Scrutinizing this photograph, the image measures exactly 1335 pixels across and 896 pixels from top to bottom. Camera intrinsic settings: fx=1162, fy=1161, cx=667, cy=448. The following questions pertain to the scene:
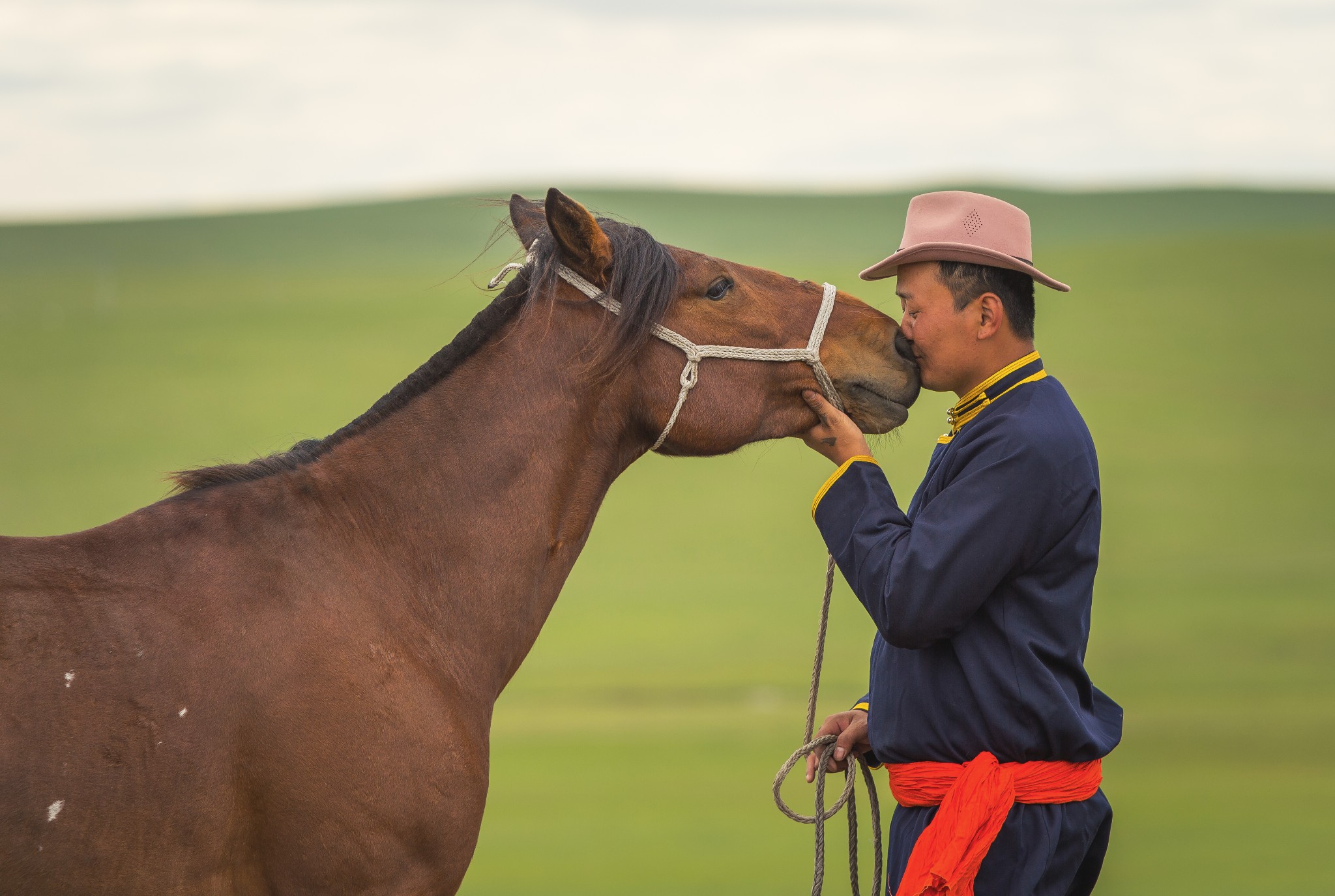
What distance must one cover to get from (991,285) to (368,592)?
1565 millimetres

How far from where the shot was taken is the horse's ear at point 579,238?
2.71m

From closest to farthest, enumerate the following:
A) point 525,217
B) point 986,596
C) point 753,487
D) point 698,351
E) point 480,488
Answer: point 986,596 → point 480,488 → point 698,351 → point 525,217 → point 753,487

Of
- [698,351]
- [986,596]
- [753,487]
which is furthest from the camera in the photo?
[753,487]

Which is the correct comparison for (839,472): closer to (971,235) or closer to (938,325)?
(938,325)

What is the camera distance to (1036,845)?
2461mm

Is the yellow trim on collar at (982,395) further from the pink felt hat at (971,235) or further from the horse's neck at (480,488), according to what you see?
the horse's neck at (480,488)

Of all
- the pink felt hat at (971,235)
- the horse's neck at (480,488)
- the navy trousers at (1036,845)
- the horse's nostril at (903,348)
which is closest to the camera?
the navy trousers at (1036,845)

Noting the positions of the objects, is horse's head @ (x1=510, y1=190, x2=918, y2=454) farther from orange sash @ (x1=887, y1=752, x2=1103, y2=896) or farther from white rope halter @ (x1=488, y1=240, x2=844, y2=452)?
orange sash @ (x1=887, y1=752, x2=1103, y2=896)

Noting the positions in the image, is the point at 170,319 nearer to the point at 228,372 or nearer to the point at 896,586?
the point at 228,372

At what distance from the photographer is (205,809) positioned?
7.63 feet

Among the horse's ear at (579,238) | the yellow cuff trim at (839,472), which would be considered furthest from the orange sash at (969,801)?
the horse's ear at (579,238)

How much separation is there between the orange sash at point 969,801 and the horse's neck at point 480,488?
3.21ft

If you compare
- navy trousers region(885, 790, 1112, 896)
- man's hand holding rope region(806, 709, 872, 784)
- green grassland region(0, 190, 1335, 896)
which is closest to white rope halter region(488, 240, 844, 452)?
green grassland region(0, 190, 1335, 896)

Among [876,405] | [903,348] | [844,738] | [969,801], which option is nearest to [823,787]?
[844,738]
